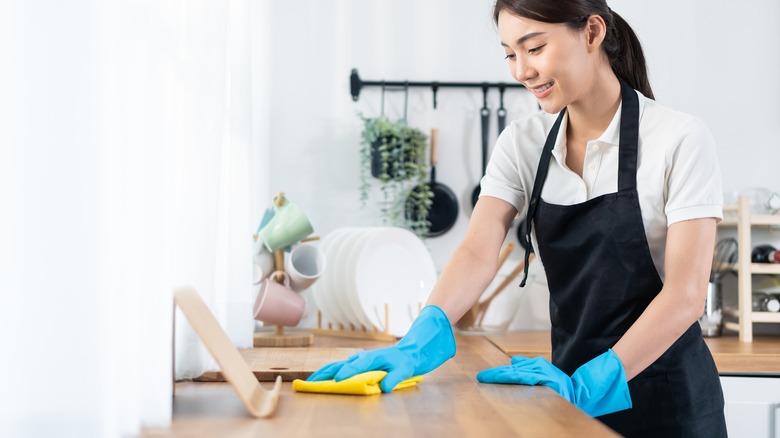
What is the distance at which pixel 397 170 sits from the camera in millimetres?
2400

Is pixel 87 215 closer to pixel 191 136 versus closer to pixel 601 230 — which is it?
pixel 191 136

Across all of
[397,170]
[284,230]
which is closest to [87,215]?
[284,230]

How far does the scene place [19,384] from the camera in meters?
0.55

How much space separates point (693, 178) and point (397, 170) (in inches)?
48.4

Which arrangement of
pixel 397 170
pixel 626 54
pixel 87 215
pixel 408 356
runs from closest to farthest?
pixel 87 215
pixel 408 356
pixel 626 54
pixel 397 170

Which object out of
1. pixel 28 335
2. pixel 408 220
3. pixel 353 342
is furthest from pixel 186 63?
pixel 408 220

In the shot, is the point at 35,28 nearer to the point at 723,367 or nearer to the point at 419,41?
the point at 723,367

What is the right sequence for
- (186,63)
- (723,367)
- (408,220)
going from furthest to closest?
1. (408,220)
2. (723,367)
3. (186,63)

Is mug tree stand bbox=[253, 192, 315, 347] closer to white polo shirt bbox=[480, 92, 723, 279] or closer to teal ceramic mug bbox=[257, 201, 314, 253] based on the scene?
teal ceramic mug bbox=[257, 201, 314, 253]

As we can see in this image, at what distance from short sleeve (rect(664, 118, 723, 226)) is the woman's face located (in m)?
0.18

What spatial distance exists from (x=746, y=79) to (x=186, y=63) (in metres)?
1.94

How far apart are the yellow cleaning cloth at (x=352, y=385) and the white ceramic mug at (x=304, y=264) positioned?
848 millimetres

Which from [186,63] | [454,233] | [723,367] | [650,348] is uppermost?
[186,63]

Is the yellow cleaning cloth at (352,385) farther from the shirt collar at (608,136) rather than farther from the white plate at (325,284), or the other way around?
the white plate at (325,284)
